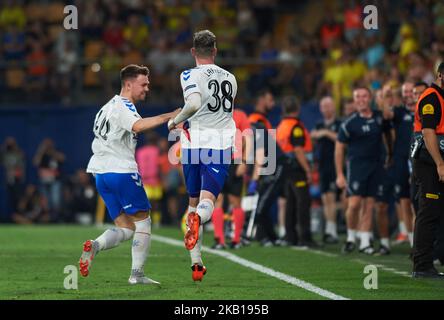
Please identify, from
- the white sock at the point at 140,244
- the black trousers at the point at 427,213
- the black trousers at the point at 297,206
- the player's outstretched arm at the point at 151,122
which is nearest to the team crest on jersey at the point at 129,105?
the player's outstretched arm at the point at 151,122

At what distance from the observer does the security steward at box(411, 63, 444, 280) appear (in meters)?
11.6

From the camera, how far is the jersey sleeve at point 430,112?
1149 centimetres

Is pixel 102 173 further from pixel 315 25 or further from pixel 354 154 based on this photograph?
pixel 315 25

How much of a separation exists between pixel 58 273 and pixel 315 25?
16626mm

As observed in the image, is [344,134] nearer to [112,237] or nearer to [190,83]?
[190,83]

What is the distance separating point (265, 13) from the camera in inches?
1117

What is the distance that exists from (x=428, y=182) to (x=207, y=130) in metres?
2.39

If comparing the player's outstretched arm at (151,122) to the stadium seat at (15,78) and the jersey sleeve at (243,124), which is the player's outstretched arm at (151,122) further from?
the stadium seat at (15,78)

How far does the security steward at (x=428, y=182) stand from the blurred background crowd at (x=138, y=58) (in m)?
12.2

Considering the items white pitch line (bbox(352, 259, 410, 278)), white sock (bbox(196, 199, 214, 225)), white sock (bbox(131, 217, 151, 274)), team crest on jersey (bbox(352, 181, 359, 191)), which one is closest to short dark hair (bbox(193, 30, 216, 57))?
white sock (bbox(196, 199, 214, 225))

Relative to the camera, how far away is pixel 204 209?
10.8 meters

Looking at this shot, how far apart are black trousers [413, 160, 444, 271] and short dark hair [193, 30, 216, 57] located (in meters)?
2.54

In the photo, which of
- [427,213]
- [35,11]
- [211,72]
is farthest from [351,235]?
[35,11]

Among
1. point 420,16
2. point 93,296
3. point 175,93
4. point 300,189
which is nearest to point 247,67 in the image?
point 175,93
